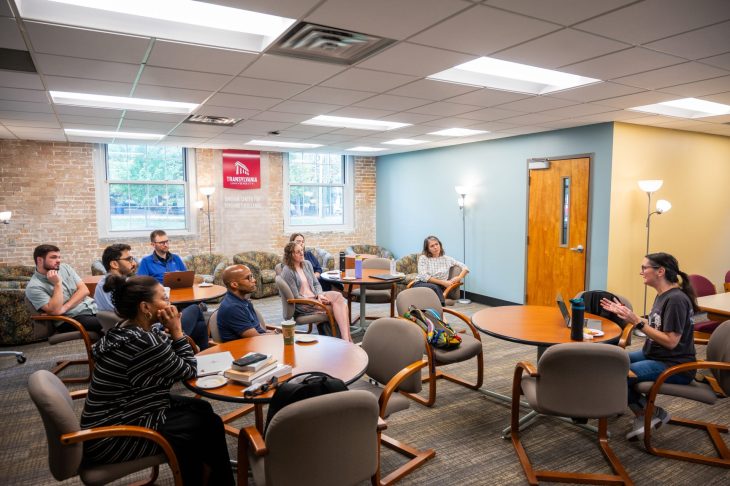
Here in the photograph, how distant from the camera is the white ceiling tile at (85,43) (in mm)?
2857

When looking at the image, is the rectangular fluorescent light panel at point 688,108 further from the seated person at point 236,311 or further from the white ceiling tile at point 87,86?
the white ceiling tile at point 87,86

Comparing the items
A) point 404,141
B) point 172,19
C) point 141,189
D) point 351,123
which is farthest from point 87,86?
point 404,141

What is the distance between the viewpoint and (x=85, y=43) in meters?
3.05

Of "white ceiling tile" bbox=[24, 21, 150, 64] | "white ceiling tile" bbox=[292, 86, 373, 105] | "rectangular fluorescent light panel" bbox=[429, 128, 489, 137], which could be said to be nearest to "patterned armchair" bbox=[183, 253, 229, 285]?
"rectangular fluorescent light panel" bbox=[429, 128, 489, 137]

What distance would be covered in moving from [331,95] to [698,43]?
114 inches

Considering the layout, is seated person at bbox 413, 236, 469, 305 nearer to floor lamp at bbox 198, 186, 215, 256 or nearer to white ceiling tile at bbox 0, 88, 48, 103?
floor lamp at bbox 198, 186, 215, 256

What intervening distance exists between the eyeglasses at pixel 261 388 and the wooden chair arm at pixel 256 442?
0.19 m

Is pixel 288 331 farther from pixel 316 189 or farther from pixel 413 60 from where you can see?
pixel 316 189

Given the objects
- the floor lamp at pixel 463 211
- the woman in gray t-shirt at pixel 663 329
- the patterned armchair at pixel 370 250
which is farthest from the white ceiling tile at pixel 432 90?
the patterned armchair at pixel 370 250

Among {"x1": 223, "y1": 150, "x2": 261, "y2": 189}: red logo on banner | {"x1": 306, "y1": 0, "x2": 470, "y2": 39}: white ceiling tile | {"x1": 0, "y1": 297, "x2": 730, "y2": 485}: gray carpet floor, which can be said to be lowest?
{"x1": 0, "y1": 297, "x2": 730, "y2": 485}: gray carpet floor

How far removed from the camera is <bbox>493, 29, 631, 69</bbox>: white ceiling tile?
9.82 feet

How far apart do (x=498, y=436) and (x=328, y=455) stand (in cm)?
197

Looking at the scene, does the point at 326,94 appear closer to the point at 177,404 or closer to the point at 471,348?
the point at 471,348

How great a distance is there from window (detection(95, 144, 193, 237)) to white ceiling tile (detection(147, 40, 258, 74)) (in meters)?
5.57
